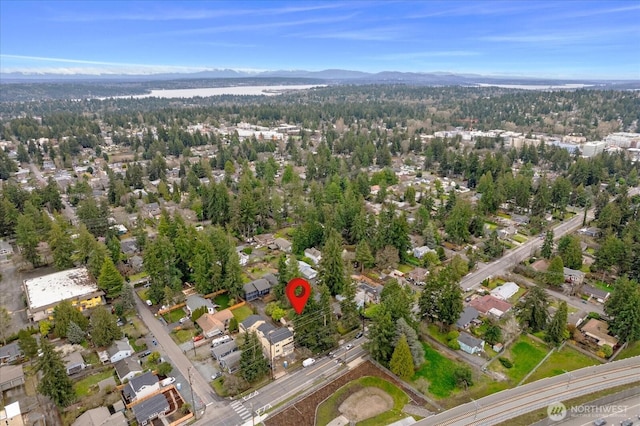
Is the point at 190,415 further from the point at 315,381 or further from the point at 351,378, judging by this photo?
the point at 351,378

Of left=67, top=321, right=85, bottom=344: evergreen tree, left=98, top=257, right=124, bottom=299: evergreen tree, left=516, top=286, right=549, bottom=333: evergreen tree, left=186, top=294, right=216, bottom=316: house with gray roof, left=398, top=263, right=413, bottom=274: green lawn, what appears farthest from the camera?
left=398, top=263, right=413, bottom=274: green lawn

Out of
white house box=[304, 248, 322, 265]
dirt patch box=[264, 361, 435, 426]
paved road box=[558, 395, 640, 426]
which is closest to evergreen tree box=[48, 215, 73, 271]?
white house box=[304, 248, 322, 265]

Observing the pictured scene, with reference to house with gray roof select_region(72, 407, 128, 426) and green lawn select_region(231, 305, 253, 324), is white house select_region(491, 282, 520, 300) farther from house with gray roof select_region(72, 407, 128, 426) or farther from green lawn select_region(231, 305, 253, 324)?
house with gray roof select_region(72, 407, 128, 426)

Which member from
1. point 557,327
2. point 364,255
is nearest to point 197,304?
point 364,255

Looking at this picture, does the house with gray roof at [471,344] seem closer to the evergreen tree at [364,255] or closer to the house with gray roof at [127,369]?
the evergreen tree at [364,255]

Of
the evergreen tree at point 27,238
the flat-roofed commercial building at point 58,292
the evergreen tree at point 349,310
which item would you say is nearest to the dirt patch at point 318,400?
the evergreen tree at point 349,310
